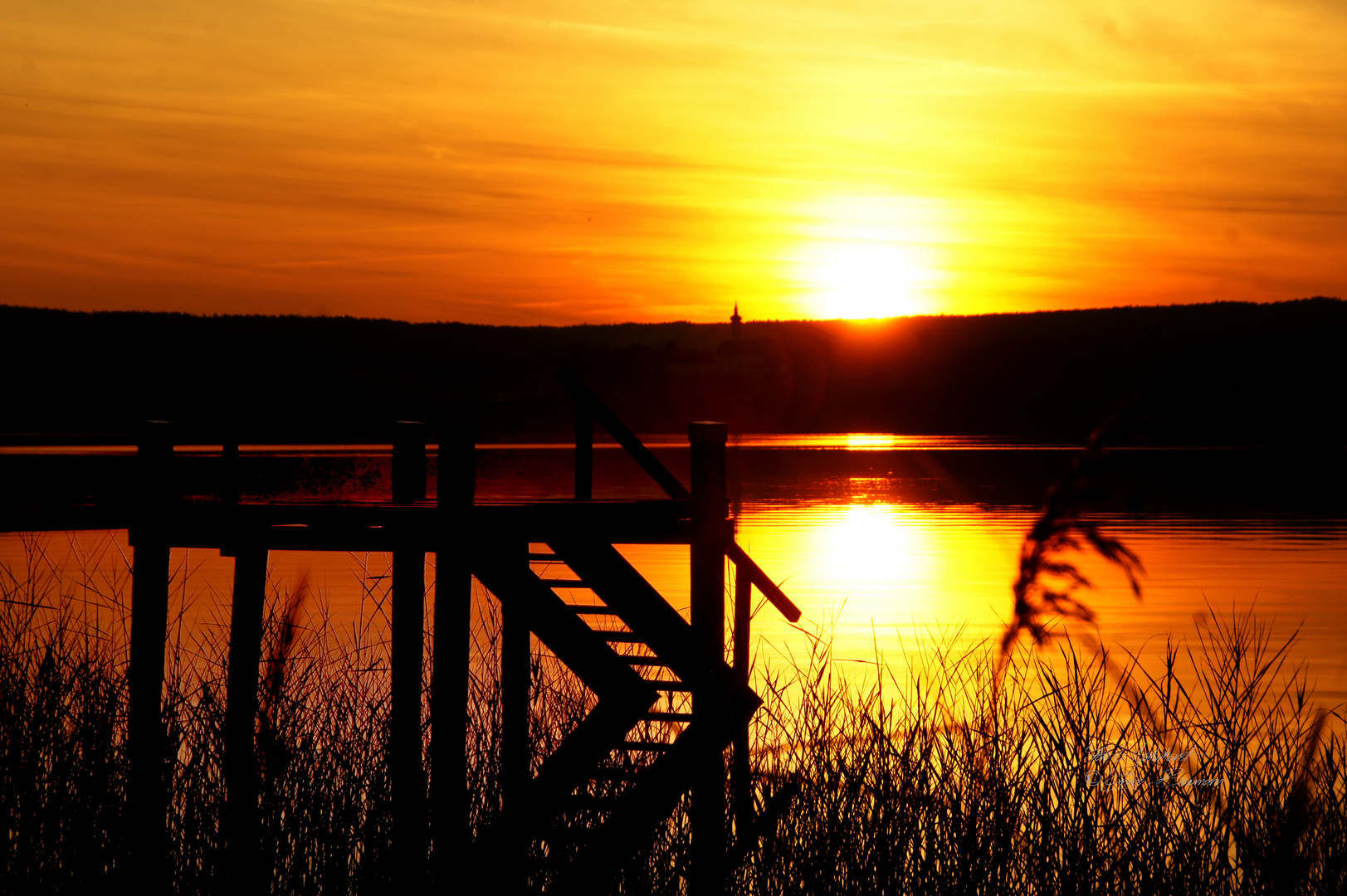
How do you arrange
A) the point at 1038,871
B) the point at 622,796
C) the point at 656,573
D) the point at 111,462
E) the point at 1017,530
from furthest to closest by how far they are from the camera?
the point at 111,462 < the point at 1017,530 < the point at 656,573 < the point at 622,796 < the point at 1038,871

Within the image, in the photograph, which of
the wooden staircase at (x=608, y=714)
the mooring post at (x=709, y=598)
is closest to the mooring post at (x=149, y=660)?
the wooden staircase at (x=608, y=714)

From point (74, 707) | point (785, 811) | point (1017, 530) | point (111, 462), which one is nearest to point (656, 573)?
point (1017, 530)

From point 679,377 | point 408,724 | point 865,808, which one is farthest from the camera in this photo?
point 679,377

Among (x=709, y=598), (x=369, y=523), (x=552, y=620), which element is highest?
(x=369, y=523)

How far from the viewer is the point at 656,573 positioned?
24766mm

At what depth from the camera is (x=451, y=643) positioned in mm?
6488

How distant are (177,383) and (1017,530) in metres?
102

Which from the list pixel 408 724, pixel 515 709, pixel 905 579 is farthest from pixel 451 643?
pixel 905 579

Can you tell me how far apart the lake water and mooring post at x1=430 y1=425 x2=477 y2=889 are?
1.14 m

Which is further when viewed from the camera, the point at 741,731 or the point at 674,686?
the point at 741,731

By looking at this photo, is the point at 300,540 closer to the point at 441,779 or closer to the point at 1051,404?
the point at 441,779

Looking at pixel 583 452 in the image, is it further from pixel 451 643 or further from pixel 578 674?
pixel 451 643

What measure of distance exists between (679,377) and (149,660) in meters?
132

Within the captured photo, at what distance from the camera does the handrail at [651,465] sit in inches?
330
